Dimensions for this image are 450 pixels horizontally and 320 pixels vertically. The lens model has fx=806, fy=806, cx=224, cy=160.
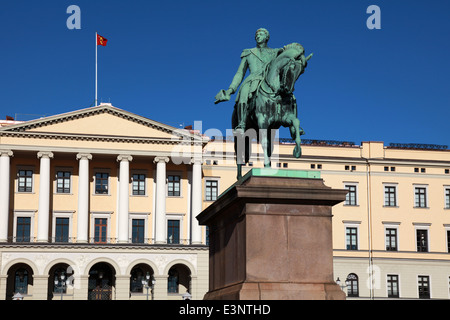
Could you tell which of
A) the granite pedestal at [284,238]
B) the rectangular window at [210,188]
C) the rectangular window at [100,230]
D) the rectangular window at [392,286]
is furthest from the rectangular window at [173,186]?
the granite pedestal at [284,238]

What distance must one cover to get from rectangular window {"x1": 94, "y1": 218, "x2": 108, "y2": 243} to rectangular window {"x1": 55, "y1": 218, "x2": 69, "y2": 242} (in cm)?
218

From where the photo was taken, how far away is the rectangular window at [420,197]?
217 feet

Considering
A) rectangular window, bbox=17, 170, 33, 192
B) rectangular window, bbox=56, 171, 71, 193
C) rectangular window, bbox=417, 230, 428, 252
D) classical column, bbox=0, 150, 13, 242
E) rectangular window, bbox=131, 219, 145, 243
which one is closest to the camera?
classical column, bbox=0, 150, 13, 242

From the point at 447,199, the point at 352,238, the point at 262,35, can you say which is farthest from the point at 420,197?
the point at 262,35

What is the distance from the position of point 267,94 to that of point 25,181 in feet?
163

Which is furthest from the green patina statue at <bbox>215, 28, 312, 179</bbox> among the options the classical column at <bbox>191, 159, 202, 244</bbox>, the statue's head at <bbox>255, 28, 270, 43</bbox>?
the classical column at <bbox>191, 159, 202, 244</bbox>

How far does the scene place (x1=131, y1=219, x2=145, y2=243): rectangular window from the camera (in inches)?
2436

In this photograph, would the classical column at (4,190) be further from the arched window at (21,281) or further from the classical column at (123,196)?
the classical column at (123,196)

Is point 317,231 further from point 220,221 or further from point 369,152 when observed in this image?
point 369,152

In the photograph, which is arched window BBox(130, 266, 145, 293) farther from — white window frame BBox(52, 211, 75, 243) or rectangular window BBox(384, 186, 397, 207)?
rectangular window BBox(384, 186, 397, 207)

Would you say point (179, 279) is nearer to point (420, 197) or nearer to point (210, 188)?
point (210, 188)

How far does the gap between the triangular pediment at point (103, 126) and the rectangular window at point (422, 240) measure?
19.9 m

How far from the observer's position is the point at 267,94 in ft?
46.5
